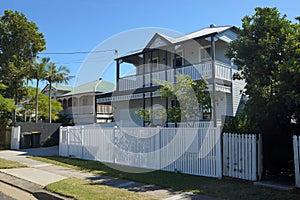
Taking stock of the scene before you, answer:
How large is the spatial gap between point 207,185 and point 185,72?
30.1ft

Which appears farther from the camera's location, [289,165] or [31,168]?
[31,168]

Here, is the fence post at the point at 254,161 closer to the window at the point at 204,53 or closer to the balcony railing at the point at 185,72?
the balcony railing at the point at 185,72

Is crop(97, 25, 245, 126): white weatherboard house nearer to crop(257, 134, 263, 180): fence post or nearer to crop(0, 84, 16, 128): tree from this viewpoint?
crop(257, 134, 263, 180): fence post

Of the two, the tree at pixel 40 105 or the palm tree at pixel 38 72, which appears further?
the tree at pixel 40 105

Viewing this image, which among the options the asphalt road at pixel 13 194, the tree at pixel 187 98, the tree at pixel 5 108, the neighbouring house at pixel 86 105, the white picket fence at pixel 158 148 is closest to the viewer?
the asphalt road at pixel 13 194

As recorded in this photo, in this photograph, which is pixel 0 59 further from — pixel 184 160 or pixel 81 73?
pixel 184 160

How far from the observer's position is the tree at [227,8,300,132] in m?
8.01

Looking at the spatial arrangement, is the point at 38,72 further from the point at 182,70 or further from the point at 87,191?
the point at 87,191

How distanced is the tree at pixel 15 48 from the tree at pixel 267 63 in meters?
19.5

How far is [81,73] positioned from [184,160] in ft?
41.1

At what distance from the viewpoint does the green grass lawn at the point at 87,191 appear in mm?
6574

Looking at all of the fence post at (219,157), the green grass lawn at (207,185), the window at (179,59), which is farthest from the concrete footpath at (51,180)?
the window at (179,59)

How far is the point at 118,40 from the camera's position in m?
15.5

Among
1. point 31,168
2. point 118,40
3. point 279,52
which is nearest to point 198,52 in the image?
point 118,40
